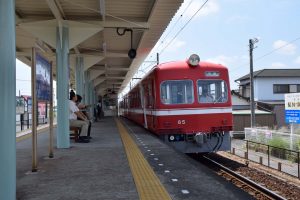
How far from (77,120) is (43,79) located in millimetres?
4162

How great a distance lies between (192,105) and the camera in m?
11.0

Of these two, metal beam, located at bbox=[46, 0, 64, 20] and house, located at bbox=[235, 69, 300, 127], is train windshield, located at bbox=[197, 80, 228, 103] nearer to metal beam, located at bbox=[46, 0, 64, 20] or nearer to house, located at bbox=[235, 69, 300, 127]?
metal beam, located at bbox=[46, 0, 64, 20]

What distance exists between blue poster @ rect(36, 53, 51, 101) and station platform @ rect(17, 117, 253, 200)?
1.31 m

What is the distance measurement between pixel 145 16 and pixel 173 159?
5360 mm

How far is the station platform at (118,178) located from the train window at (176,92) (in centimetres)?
265

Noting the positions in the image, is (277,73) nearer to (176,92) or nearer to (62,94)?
(176,92)

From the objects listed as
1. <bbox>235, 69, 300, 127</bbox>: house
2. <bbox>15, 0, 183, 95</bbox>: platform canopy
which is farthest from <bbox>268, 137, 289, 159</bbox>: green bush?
<bbox>235, 69, 300, 127</bbox>: house

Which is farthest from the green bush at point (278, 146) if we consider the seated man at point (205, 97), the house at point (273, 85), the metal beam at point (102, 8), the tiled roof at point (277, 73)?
the tiled roof at point (277, 73)

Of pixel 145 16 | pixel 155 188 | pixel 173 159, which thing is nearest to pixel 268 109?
pixel 145 16

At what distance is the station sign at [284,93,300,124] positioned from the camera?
1788 cm

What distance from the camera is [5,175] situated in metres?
4.07

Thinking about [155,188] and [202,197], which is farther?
[155,188]

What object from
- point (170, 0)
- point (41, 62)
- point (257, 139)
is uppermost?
point (170, 0)

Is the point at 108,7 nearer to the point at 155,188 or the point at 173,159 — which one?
the point at 173,159
